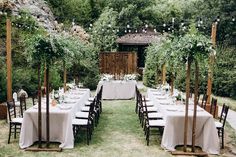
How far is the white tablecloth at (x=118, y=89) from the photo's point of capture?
1631 centimetres

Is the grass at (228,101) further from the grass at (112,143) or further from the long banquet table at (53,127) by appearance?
the long banquet table at (53,127)

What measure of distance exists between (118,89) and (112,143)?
24.7ft

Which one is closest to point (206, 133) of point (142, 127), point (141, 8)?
point (142, 127)

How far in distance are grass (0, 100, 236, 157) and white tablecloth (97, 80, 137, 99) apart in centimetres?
424

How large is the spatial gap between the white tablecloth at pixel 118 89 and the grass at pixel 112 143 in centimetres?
424

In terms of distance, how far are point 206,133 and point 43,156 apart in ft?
12.4

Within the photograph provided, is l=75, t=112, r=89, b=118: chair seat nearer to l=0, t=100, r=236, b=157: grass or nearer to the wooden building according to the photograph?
l=0, t=100, r=236, b=157: grass

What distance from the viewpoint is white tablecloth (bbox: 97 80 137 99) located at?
1631 cm

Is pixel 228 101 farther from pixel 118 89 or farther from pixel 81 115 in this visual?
pixel 81 115

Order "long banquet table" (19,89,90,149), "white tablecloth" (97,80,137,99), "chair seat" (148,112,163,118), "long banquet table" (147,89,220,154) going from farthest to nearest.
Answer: "white tablecloth" (97,80,137,99), "chair seat" (148,112,163,118), "long banquet table" (19,89,90,149), "long banquet table" (147,89,220,154)

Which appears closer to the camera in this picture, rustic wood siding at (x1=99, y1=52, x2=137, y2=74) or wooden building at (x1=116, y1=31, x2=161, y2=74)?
rustic wood siding at (x1=99, y1=52, x2=137, y2=74)

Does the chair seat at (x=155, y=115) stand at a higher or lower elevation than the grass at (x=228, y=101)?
higher

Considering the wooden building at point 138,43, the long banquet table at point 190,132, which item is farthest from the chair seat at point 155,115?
the wooden building at point 138,43

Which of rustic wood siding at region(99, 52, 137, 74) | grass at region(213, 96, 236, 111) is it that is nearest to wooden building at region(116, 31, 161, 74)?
rustic wood siding at region(99, 52, 137, 74)
